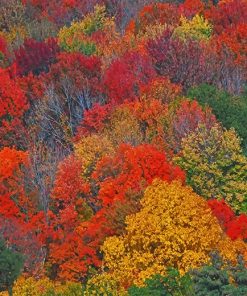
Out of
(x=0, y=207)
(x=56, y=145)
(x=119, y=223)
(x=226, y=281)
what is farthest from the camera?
(x=56, y=145)

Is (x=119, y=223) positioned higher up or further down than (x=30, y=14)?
higher up

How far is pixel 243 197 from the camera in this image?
67.0m

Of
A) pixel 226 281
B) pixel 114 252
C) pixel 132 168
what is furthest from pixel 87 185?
pixel 226 281

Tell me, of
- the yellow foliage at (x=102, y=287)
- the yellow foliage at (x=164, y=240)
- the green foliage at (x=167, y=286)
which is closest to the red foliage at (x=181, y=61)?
the yellow foliage at (x=164, y=240)

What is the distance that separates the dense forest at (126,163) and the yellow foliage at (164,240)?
8 centimetres

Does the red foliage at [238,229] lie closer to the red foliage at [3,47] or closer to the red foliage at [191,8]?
the red foliage at [3,47]

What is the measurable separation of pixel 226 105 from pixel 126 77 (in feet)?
42.2

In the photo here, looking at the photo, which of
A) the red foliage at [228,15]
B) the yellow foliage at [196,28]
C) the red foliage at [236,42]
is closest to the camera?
the red foliage at [236,42]

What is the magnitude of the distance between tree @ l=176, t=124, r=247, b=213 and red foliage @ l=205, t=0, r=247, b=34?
141 feet

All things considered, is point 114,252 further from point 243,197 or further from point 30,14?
Answer: point 30,14

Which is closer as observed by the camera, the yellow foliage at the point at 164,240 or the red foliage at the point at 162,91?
the yellow foliage at the point at 164,240

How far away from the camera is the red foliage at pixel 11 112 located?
81875 mm

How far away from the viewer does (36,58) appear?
96.1 metres

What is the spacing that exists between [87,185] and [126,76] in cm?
2196
